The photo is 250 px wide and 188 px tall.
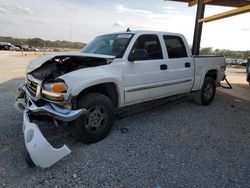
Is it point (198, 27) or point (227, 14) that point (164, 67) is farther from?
point (198, 27)

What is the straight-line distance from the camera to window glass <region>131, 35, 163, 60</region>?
14.5 ft

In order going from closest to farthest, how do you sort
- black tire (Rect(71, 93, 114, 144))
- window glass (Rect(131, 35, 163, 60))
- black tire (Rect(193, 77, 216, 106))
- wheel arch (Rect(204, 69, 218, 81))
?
black tire (Rect(71, 93, 114, 144)) → window glass (Rect(131, 35, 163, 60)) → black tire (Rect(193, 77, 216, 106)) → wheel arch (Rect(204, 69, 218, 81))

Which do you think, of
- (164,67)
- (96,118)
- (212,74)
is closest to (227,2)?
(212,74)

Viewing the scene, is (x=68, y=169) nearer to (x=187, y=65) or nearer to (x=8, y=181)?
(x=8, y=181)

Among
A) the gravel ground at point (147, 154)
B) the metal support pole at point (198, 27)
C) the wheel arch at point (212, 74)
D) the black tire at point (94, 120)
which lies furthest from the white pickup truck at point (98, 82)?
the metal support pole at point (198, 27)

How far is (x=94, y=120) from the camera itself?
3686 millimetres

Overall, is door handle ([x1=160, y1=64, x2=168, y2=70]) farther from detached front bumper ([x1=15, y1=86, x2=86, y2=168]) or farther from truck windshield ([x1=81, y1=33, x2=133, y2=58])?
detached front bumper ([x1=15, y1=86, x2=86, y2=168])

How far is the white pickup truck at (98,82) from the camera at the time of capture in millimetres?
3213

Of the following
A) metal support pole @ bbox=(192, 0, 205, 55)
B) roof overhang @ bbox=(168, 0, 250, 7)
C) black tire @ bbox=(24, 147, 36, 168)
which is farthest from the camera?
roof overhang @ bbox=(168, 0, 250, 7)

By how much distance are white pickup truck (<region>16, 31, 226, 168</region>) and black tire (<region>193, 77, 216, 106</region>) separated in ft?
2.44

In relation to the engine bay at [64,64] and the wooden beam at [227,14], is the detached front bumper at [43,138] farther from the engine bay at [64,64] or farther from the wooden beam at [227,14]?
the wooden beam at [227,14]

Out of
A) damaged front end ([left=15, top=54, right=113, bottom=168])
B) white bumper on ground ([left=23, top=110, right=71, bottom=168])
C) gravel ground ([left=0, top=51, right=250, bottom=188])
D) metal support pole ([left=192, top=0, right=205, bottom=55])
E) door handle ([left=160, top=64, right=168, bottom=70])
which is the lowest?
gravel ground ([left=0, top=51, right=250, bottom=188])

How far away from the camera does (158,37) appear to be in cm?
479

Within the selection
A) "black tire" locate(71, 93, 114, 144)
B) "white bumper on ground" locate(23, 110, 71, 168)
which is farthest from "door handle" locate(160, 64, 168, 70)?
"white bumper on ground" locate(23, 110, 71, 168)
